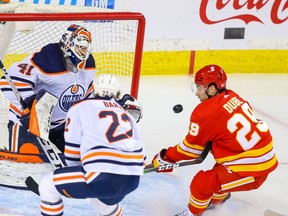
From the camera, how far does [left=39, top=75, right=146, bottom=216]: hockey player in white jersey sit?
7.98 ft

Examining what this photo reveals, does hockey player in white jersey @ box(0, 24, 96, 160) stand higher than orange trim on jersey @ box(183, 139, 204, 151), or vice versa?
hockey player in white jersey @ box(0, 24, 96, 160)

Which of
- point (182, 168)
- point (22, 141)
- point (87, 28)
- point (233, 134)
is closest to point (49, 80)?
point (22, 141)

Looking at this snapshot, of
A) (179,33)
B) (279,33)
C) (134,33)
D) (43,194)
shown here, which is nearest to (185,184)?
(134,33)

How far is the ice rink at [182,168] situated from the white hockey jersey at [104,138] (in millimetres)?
707

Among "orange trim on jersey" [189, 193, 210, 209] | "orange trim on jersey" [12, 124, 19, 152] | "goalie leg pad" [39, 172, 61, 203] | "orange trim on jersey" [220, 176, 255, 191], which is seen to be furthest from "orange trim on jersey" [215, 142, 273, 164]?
"orange trim on jersey" [12, 124, 19, 152]

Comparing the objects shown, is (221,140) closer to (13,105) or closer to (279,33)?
(13,105)

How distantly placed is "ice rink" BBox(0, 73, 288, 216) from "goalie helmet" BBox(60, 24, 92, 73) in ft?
2.14

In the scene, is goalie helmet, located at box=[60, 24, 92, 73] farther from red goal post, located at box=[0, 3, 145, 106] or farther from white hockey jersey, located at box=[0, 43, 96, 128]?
red goal post, located at box=[0, 3, 145, 106]

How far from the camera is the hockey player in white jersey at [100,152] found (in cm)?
243

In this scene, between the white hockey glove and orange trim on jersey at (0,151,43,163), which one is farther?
orange trim on jersey at (0,151,43,163)

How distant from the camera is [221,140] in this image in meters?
2.98

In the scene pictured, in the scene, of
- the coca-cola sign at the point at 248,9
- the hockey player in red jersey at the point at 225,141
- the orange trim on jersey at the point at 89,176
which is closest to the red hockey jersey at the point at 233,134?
the hockey player in red jersey at the point at 225,141

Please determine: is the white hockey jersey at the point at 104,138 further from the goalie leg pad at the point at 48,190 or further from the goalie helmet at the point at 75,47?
Result: the goalie helmet at the point at 75,47

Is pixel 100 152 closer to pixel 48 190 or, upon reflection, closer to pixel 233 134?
pixel 48 190
